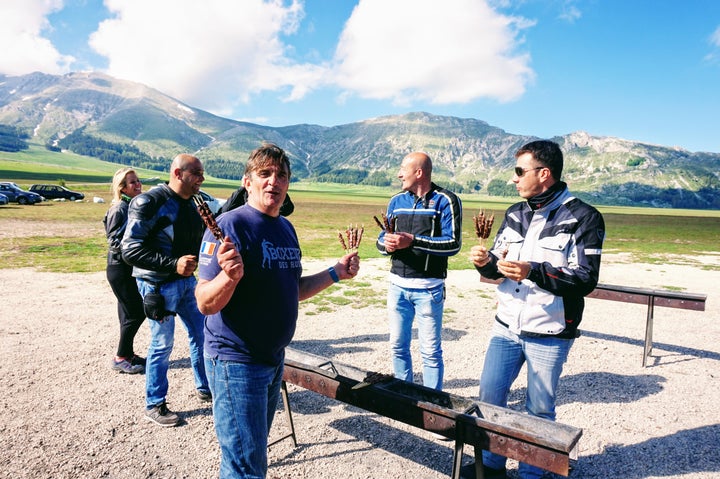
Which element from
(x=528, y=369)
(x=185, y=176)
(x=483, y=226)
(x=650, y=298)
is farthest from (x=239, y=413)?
(x=650, y=298)

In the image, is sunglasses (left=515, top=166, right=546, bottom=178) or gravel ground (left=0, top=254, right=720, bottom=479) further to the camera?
→ gravel ground (left=0, top=254, right=720, bottom=479)

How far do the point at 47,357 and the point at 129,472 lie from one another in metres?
3.98

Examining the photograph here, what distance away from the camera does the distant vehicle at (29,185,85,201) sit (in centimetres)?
4770

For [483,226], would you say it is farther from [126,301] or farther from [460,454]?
[126,301]

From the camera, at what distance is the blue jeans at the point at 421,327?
4.95 metres

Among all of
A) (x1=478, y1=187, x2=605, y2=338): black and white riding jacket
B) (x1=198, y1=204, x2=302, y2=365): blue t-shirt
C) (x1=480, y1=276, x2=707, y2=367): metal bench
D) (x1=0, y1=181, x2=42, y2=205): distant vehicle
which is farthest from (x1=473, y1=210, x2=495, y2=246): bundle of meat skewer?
(x1=0, y1=181, x2=42, y2=205): distant vehicle

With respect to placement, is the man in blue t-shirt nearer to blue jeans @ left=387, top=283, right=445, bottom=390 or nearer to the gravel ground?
the gravel ground

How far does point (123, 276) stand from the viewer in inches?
245

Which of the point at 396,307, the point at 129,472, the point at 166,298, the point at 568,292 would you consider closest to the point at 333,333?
the point at 396,307

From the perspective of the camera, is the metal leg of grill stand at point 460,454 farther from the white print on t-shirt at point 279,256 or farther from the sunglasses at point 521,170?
the sunglasses at point 521,170

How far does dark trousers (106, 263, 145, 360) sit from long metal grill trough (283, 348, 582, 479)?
3.40 metres

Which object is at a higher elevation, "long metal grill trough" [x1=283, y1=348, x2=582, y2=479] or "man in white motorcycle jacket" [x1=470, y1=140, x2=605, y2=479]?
"man in white motorcycle jacket" [x1=470, y1=140, x2=605, y2=479]

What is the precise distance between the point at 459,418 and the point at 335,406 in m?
2.81

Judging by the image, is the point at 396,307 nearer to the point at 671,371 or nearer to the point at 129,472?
the point at 129,472
